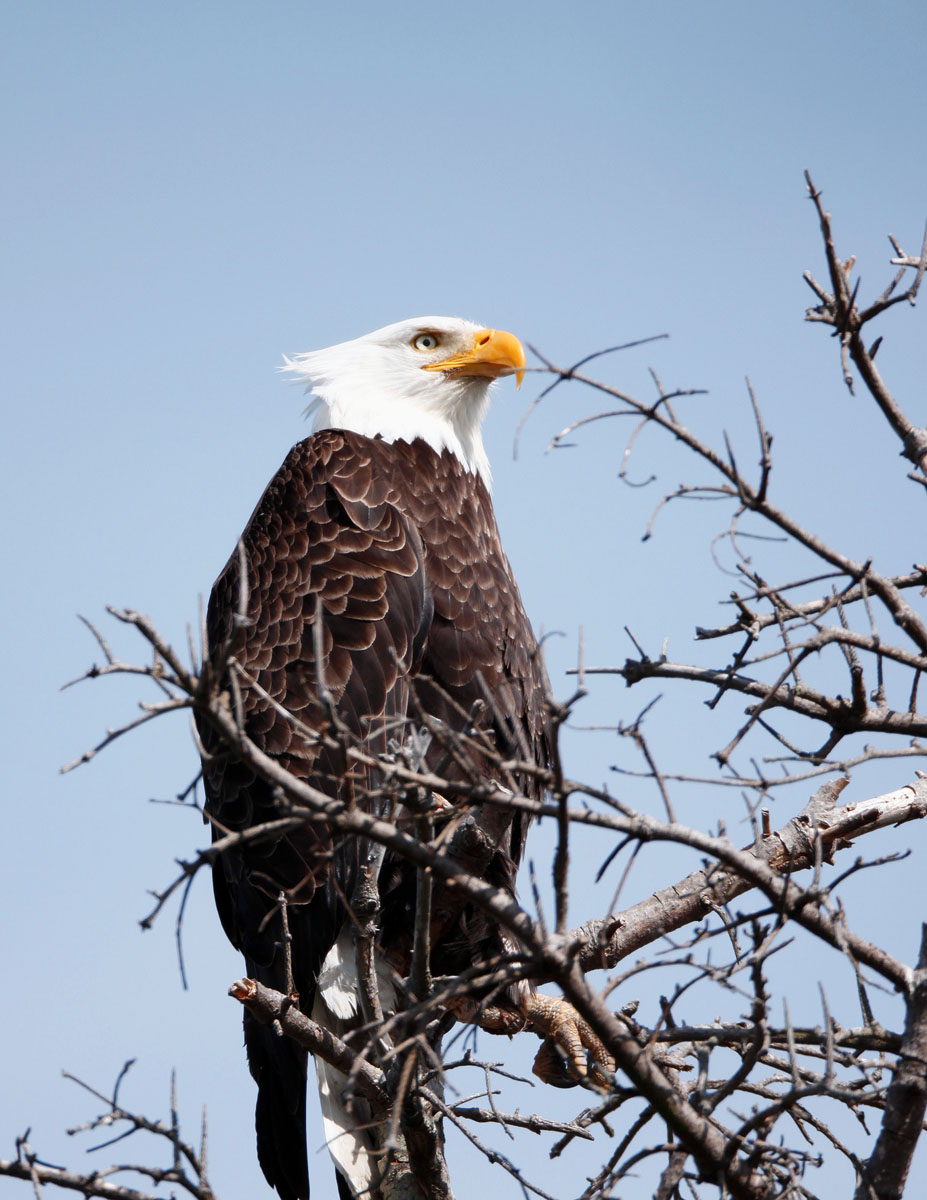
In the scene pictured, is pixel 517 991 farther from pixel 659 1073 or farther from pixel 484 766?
pixel 659 1073

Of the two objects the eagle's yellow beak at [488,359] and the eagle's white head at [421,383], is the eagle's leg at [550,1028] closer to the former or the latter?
the eagle's white head at [421,383]

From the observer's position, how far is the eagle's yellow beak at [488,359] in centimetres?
509

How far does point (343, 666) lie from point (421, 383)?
5.12 feet

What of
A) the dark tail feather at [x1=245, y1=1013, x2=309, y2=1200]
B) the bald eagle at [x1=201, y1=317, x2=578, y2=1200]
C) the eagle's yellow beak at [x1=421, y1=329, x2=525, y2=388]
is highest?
the eagle's yellow beak at [x1=421, y1=329, x2=525, y2=388]

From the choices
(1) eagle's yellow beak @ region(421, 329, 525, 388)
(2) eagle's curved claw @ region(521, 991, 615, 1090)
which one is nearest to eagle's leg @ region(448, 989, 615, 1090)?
(2) eagle's curved claw @ region(521, 991, 615, 1090)

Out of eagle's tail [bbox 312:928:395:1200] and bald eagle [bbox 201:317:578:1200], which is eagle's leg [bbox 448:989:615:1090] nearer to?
bald eagle [bbox 201:317:578:1200]

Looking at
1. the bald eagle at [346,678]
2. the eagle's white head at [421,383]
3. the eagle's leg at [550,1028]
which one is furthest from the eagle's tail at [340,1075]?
the eagle's white head at [421,383]

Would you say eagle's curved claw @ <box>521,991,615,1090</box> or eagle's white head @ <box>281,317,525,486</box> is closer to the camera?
eagle's curved claw @ <box>521,991,615,1090</box>

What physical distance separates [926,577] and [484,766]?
1870mm

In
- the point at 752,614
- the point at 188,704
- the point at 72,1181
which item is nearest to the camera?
the point at 188,704

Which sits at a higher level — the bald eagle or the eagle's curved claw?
the bald eagle

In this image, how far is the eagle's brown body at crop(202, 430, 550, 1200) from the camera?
415 centimetres

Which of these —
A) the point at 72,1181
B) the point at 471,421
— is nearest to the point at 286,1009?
the point at 72,1181

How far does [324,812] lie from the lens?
80.9 inches
